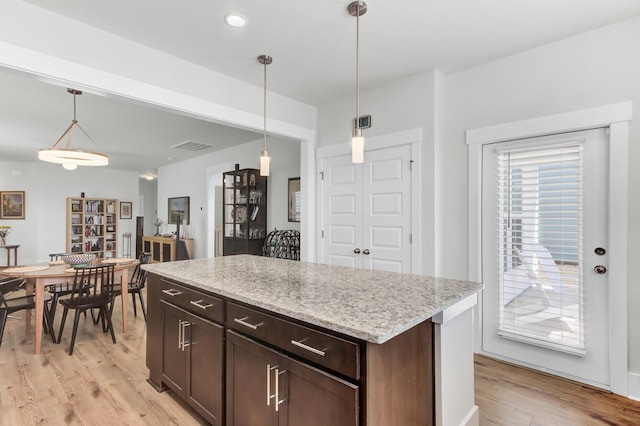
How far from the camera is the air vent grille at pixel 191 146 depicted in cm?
591

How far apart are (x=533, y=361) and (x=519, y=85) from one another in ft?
7.61

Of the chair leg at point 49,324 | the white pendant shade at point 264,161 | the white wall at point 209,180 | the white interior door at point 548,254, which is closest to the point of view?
the white interior door at point 548,254

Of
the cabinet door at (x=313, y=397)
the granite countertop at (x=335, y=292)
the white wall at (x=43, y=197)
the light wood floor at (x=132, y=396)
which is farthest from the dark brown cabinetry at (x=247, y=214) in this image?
the white wall at (x=43, y=197)

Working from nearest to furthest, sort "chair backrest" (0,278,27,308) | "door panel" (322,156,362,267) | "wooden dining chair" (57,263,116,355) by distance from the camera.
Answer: "chair backrest" (0,278,27,308), "wooden dining chair" (57,263,116,355), "door panel" (322,156,362,267)

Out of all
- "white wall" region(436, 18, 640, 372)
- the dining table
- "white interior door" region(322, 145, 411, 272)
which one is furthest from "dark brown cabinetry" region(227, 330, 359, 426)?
the dining table

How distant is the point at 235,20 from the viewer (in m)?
2.33

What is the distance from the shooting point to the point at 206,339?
186cm

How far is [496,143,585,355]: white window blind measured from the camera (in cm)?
253

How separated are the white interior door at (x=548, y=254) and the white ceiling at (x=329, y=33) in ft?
2.77

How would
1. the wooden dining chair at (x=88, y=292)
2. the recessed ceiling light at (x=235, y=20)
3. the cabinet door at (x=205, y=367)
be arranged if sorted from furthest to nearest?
the wooden dining chair at (x=88, y=292), the recessed ceiling light at (x=235, y=20), the cabinet door at (x=205, y=367)

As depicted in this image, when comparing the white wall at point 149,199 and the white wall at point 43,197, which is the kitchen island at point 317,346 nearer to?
the white wall at point 43,197

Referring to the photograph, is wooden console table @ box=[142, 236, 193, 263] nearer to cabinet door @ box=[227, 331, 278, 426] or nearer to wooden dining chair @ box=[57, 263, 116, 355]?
wooden dining chair @ box=[57, 263, 116, 355]

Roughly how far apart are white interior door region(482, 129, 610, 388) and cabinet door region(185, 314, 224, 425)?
2382mm

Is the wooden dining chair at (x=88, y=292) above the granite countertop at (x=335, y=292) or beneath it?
beneath
